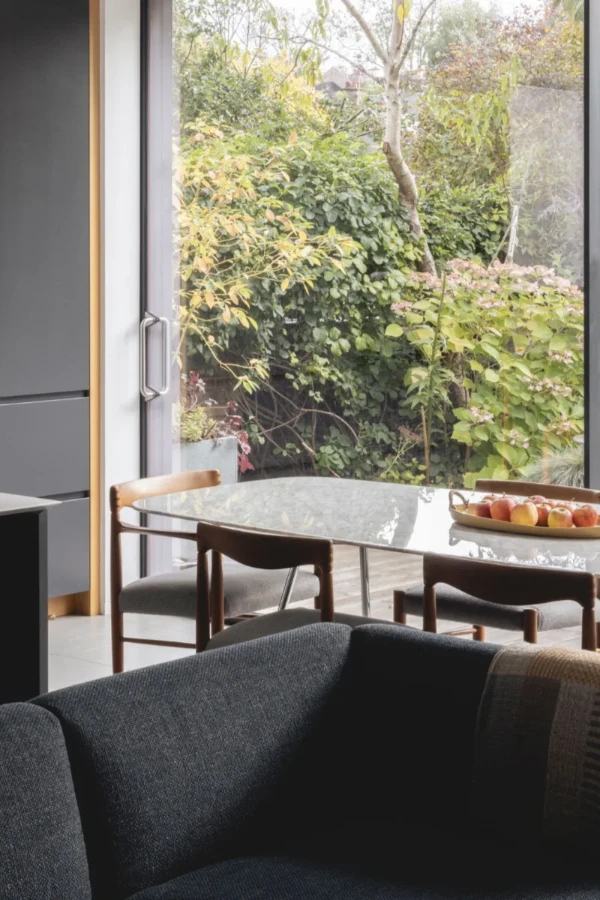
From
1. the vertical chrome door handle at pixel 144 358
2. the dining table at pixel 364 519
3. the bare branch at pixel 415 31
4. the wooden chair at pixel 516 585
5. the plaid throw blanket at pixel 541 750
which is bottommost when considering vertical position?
the plaid throw blanket at pixel 541 750

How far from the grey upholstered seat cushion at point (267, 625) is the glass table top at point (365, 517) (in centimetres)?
23

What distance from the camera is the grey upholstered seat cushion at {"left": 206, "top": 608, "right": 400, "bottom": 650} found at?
3.47m

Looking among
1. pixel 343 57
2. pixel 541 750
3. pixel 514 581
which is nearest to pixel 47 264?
pixel 343 57

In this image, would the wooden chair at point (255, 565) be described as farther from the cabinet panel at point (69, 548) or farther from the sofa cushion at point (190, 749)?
the cabinet panel at point (69, 548)

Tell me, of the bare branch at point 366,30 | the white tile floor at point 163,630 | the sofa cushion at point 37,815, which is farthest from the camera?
the bare branch at point 366,30

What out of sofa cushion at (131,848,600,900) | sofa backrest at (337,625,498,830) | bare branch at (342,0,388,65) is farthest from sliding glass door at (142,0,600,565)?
sofa cushion at (131,848,600,900)

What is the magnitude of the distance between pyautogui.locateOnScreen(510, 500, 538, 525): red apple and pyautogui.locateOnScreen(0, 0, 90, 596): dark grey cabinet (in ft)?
8.60

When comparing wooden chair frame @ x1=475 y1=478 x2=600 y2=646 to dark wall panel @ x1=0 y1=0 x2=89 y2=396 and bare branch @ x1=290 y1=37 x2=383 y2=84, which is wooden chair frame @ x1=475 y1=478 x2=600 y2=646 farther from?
dark wall panel @ x1=0 y1=0 x2=89 y2=396

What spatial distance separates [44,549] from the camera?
366cm

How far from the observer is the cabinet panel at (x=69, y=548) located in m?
5.68

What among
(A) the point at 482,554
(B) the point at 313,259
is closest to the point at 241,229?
(B) the point at 313,259

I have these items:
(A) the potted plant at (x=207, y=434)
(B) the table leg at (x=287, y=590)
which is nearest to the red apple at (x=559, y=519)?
(B) the table leg at (x=287, y=590)

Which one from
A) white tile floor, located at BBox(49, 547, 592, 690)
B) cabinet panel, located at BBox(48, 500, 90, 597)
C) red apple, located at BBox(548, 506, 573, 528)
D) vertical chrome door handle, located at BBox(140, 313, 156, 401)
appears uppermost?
vertical chrome door handle, located at BBox(140, 313, 156, 401)

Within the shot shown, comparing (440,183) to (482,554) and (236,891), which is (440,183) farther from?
(236,891)
